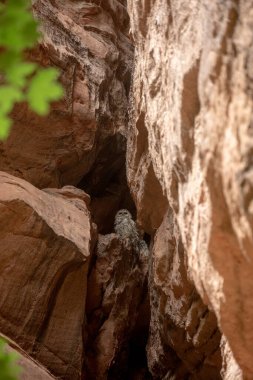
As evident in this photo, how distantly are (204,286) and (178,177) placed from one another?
101cm

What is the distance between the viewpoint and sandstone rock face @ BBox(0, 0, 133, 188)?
10312mm

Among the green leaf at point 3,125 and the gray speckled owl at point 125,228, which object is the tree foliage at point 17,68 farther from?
the gray speckled owl at point 125,228

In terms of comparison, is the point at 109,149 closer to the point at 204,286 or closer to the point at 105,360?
the point at 105,360

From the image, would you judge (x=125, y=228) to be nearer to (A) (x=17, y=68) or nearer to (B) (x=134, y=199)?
(B) (x=134, y=199)

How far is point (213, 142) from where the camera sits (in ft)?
11.1

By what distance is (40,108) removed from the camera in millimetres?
2039

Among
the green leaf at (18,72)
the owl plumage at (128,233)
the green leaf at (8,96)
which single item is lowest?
the green leaf at (8,96)

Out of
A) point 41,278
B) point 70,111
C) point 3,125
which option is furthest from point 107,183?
point 3,125

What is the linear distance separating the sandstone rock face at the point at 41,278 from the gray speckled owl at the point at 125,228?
10.8 ft

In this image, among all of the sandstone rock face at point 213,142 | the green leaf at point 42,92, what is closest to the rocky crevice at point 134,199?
the sandstone rock face at point 213,142

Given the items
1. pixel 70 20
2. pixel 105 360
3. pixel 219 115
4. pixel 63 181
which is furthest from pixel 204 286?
pixel 70 20

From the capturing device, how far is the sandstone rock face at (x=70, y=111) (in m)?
10.3

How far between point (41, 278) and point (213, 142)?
5684mm

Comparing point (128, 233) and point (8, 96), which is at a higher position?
point (128, 233)
